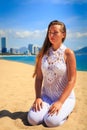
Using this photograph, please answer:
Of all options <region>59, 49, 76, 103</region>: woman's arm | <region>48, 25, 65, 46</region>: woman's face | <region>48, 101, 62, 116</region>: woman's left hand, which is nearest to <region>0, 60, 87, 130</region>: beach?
<region>48, 101, 62, 116</region>: woman's left hand

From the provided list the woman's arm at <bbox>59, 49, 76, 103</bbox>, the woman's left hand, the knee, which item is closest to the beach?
the knee

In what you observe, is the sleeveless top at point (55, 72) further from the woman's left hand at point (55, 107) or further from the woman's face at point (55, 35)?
the woman's left hand at point (55, 107)

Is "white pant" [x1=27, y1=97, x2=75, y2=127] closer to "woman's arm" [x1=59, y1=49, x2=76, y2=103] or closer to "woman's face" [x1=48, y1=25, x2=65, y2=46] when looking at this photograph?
"woman's arm" [x1=59, y1=49, x2=76, y2=103]

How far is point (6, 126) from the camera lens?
231 centimetres

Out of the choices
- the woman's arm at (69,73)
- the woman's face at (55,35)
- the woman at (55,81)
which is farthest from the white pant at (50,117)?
the woman's face at (55,35)

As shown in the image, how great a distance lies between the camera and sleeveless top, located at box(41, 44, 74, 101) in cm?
242

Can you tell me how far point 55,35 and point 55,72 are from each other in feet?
1.12

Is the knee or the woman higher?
the woman

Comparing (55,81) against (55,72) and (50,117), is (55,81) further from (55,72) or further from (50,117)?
(50,117)

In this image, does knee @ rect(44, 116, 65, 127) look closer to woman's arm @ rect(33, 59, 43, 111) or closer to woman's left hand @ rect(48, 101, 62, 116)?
woman's left hand @ rect(48, 101, 62, 116)

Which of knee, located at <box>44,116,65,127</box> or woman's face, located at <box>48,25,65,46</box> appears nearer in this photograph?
knee, located at <box>44,116,65,127</box>

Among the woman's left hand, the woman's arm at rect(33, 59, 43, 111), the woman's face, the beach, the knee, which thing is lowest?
the beach

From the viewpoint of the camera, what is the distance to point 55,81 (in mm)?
2463

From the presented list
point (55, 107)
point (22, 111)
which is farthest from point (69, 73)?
point (22, 111)
